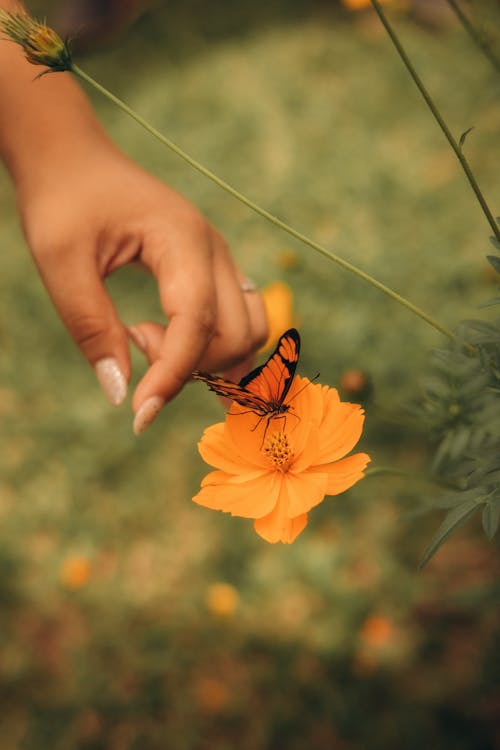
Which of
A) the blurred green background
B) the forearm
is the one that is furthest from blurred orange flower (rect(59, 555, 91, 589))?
the forearm

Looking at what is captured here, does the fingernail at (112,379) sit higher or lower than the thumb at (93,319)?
lower

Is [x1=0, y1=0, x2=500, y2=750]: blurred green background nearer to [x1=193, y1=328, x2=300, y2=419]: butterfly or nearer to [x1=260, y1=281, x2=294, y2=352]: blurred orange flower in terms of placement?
[x1=260, y1=281, x2=294, y2=352]: blurred orange flower

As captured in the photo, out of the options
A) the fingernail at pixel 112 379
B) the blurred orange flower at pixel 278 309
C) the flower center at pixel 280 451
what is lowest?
the blurred orange flower at pixel 278 309

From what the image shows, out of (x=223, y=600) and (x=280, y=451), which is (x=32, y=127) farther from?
→ (x=223, y=600)

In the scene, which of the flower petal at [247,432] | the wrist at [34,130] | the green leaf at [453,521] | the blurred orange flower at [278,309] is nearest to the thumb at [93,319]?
the wrist at [34,130]

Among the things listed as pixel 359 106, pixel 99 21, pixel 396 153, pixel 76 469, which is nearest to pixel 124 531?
pixel 76 469

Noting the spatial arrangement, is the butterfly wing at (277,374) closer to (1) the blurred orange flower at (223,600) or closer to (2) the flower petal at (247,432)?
(2) the flower petal at (247,432)

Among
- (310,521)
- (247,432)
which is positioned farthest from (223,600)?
(247,432)
